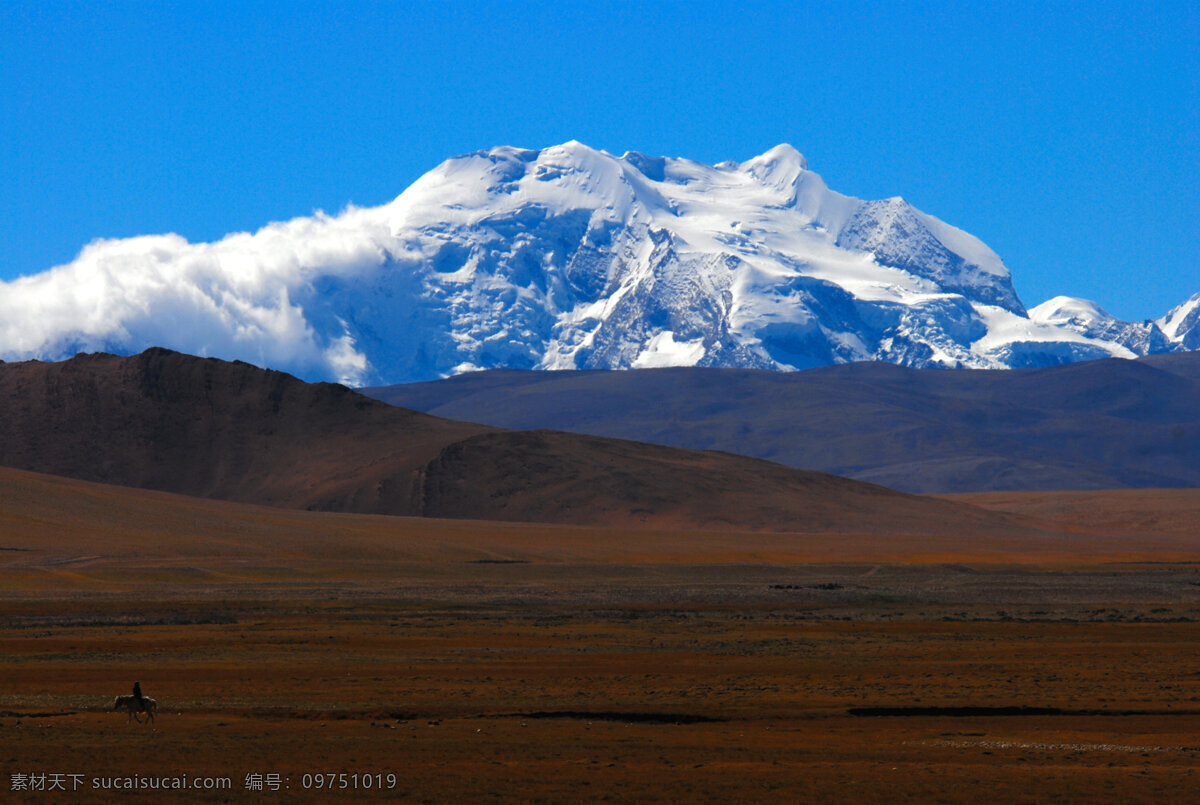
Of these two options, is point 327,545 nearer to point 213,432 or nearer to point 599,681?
point 599,681

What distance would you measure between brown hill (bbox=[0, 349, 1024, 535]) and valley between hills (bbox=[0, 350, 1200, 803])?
36.9 inches

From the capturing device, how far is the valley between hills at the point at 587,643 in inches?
957

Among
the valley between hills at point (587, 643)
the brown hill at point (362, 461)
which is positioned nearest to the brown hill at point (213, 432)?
the brown hill at point (362, 461)

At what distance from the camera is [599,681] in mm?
36812

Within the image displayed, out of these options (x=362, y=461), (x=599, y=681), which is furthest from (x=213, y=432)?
(x=599, y=681)

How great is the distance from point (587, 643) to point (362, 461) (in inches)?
4791

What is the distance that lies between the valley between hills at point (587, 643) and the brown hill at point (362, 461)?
0.94m

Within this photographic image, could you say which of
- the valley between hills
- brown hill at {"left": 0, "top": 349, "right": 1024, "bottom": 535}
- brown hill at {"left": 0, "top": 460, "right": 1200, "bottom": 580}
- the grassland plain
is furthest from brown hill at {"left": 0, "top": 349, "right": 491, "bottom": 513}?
the grassland plain

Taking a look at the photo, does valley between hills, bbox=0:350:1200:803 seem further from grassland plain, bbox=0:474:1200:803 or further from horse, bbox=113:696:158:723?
horse, bbox=113:696:158:723

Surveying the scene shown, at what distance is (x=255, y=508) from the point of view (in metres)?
128

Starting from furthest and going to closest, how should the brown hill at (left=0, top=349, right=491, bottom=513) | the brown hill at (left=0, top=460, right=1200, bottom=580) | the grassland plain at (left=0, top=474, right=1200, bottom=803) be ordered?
the brown hill at (left=0, top=349, right=491, bottom=513)
the brown hill at (left=0, top=460, right=1200, bottom=580)
the grassland plain at (left=0, top=474, right=1200, bottom=803)

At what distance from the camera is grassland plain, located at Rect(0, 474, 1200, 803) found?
23328 mm

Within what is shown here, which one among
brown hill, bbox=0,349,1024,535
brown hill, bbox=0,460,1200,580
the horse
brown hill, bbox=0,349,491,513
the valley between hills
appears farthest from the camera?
brown hill, bbox=0,349,491,513

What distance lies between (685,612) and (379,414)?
12648 centimetres
